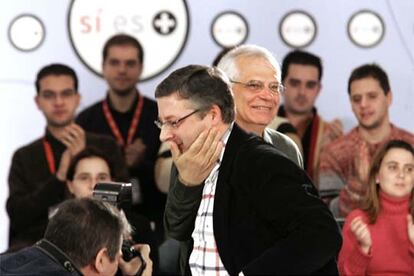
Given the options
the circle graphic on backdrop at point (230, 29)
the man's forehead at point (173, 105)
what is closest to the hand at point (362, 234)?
the circle graphic on backdrop at point (230, 29)

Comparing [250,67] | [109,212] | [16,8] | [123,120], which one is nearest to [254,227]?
[109,212]

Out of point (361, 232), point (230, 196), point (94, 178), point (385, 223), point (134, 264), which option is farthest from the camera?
point (94, 178)

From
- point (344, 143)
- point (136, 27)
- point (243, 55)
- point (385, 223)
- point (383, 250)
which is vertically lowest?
point (383, 250)

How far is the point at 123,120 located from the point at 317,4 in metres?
1.22

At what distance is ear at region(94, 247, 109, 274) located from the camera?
274cm

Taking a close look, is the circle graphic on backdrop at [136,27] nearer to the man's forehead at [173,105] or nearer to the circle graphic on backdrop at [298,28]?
the circle graphic on backdrop at [298,28]

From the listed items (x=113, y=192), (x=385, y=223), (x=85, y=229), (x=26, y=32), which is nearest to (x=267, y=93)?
(x=113, y=192)

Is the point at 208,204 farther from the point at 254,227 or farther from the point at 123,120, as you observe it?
the point at 123,120

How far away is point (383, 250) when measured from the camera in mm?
4105

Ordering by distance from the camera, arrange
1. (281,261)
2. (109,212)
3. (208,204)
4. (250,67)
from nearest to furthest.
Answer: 1. (281,261)
2. (208,204)
3. (109,212)
4. (250,67)

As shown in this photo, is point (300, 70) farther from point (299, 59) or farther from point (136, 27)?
point (136, 27)

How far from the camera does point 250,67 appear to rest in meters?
3.35

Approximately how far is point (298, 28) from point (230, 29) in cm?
36

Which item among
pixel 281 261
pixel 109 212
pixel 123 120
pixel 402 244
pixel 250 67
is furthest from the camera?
pixel 123 120
